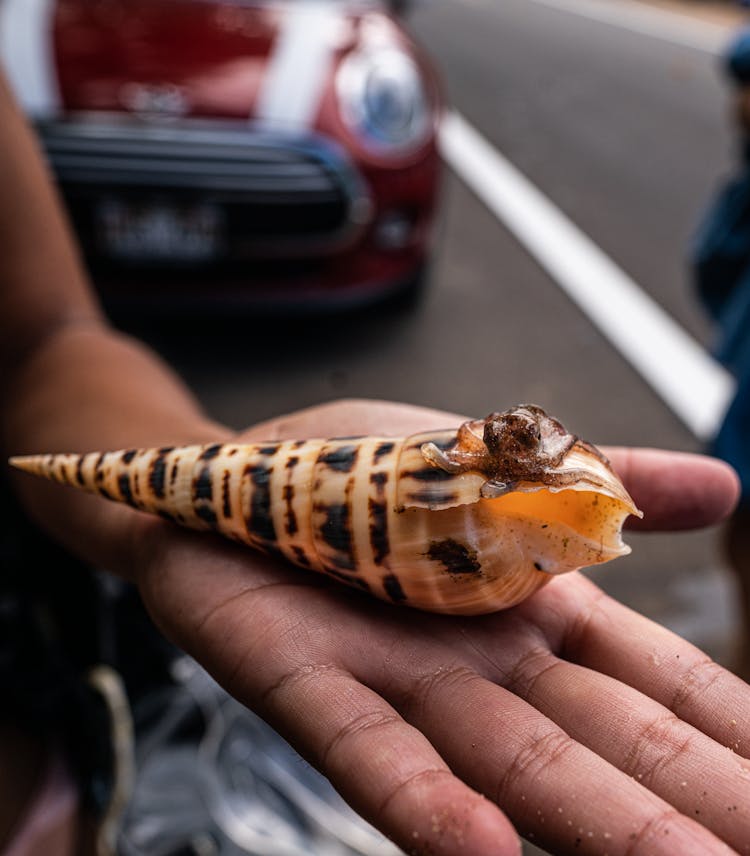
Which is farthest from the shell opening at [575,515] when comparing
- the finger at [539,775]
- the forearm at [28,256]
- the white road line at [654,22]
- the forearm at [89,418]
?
the white road line at [654,22]

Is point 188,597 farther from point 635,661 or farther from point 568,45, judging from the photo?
point 568,45

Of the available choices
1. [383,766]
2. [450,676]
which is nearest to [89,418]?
[450,676]

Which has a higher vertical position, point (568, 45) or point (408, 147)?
point (408, 147)

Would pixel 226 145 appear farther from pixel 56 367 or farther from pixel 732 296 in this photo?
pixel 732 296

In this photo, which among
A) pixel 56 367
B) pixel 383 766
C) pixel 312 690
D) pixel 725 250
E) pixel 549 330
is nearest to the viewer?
pixel 383 766

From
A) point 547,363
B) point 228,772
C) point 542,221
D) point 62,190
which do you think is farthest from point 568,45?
point 228,772

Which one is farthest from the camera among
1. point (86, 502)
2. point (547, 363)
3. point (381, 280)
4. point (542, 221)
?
point (542, 221)
